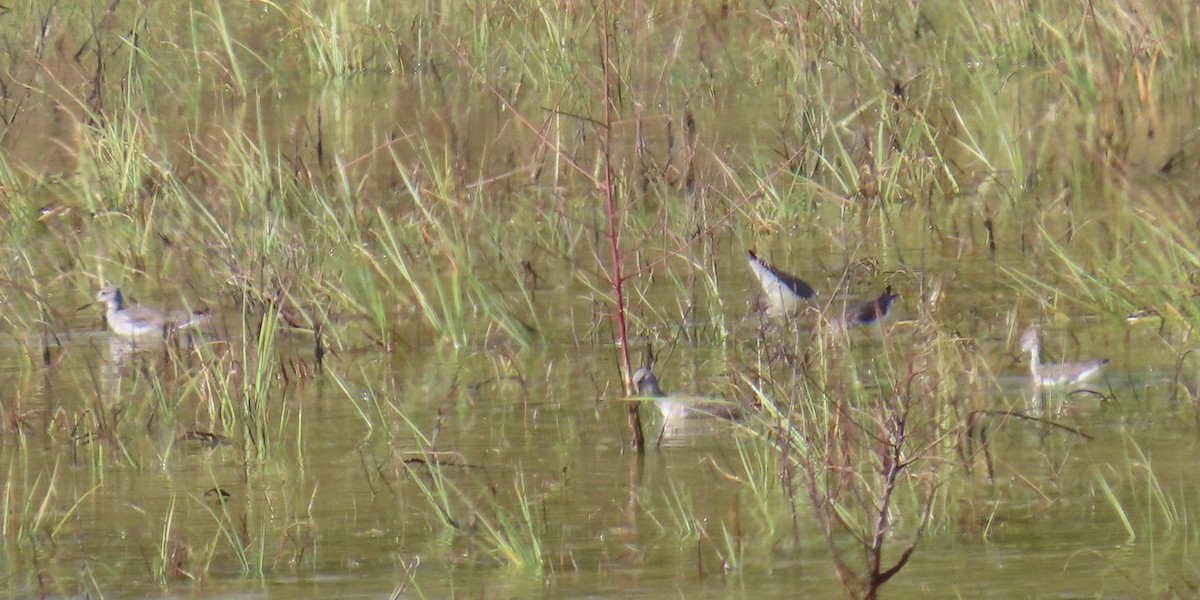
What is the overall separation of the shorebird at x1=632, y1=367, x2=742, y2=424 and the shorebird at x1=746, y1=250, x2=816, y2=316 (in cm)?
81

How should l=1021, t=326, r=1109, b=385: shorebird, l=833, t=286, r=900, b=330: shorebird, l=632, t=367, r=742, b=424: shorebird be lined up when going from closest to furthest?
l=632, t=367, r=742, b=424: shorebird, l=1021, t=326, r=1109, b=385: shorebird, l=833, t=286, r=900, b=330: shorebird

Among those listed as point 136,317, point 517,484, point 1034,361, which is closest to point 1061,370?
point 1034,361

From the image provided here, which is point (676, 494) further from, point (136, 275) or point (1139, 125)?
point (1139, 125)

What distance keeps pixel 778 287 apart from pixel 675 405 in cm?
137

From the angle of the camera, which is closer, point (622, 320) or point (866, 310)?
point (622, 320)

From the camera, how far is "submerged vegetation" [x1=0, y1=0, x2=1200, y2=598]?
4.81 m

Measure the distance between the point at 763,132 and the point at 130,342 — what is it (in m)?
3.84

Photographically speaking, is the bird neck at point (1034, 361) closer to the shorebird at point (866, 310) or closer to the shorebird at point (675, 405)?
the shorebird at point (866, 310)

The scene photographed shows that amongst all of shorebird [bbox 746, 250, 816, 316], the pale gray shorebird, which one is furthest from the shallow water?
the pale gray shorebird

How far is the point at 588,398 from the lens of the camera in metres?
6.18

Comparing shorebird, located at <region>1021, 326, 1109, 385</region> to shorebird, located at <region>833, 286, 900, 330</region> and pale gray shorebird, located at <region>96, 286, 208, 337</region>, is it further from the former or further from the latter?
pale gray shorebird, located at <region>96, 286, 208, 337</region>

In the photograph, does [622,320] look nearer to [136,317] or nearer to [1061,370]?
[1061,370]

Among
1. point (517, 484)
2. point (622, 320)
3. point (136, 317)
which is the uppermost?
point (622, 320)

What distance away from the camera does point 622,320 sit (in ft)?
18.9
